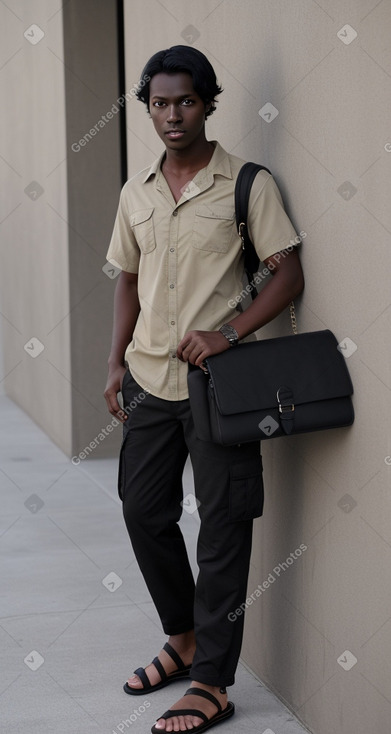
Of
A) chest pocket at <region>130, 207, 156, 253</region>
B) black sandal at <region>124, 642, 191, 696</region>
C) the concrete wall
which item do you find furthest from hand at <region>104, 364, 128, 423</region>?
the concrete wall

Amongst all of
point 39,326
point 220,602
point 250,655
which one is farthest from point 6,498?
point 220,602

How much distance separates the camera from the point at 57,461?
629 cm

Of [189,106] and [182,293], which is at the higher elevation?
[189,106]

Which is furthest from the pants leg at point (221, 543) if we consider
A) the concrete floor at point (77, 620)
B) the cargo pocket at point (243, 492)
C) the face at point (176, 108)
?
the face at point (176, 108)

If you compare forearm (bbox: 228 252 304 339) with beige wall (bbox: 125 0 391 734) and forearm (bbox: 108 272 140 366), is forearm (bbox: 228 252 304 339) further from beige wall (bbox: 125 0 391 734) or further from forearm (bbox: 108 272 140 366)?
forearm (bbox: 108 272 140 366)

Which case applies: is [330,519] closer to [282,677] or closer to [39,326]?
[282,677]

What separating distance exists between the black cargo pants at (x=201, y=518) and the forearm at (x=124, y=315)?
6.0 inches

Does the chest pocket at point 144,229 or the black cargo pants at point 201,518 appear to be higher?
the chest pocket at point 144,229

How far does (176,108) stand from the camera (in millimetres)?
2832

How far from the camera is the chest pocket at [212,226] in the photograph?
289 cm

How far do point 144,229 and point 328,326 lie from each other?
1.94 feet

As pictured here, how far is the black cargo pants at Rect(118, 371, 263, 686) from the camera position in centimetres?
288

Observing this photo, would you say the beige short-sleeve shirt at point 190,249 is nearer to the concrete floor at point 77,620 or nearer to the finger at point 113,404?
the finger at point 113,404

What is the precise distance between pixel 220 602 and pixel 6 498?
274 cm
